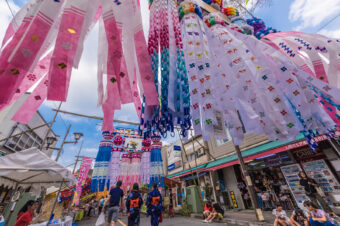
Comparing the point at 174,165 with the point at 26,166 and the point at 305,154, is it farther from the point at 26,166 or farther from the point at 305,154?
the point at 26,166

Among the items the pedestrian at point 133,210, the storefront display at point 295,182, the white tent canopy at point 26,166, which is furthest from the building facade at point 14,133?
the storefront display at point 295,182

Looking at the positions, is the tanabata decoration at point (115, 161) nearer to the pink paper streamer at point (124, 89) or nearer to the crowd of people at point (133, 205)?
the crowd of people at point (133, 205)

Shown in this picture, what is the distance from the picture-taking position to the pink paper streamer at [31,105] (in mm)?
1104

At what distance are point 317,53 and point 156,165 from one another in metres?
4.10

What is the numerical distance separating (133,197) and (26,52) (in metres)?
4.85

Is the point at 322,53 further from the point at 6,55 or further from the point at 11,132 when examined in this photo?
the point at 11,132

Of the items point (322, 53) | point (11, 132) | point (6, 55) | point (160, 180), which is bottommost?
point (160, 180)

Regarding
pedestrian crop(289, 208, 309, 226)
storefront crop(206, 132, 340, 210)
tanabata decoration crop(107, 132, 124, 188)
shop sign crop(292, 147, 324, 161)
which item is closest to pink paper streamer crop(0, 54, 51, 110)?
tanabata decoration crop(107, 132, 124, 188)

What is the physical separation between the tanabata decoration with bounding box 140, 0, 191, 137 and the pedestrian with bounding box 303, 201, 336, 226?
5.25 meters

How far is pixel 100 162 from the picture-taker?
4.25 metres

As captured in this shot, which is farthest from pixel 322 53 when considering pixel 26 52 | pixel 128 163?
pixel 128 163

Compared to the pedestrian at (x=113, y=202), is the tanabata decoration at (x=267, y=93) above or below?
above

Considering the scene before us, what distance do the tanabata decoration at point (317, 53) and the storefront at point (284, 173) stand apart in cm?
507

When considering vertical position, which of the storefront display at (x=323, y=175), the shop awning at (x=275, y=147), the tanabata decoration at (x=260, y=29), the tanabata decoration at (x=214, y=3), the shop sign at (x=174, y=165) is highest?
the shop sign at (x=174, y=165)
